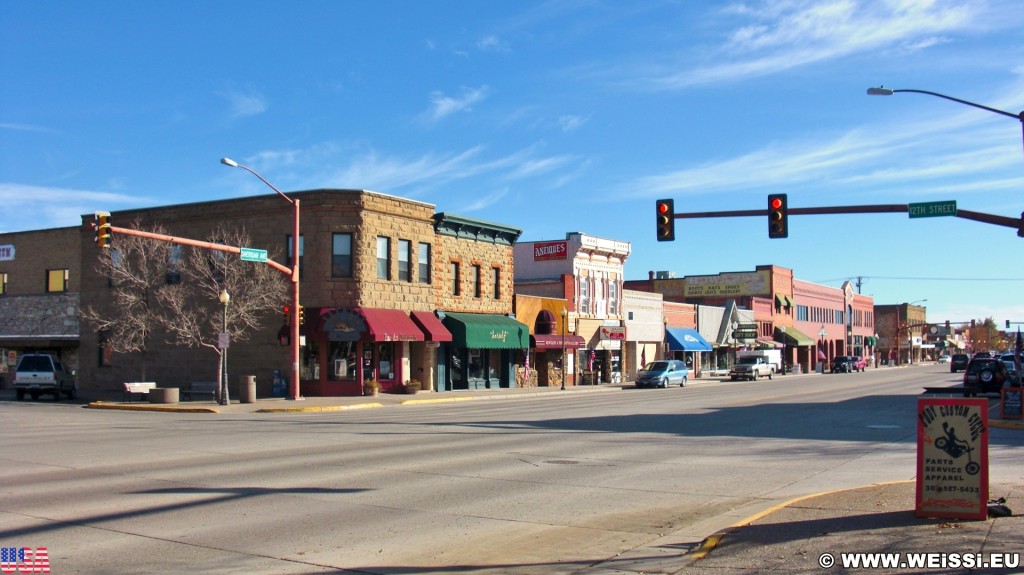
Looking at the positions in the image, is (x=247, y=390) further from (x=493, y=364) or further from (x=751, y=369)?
(x=751, y=369)

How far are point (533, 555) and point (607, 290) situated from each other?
4933 cm

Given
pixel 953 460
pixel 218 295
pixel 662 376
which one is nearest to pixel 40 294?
pixel 218 295

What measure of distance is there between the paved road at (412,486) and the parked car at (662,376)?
26289 millimetres

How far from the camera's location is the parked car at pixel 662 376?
167ft

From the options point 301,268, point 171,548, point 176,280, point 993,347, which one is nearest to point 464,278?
point 301,268

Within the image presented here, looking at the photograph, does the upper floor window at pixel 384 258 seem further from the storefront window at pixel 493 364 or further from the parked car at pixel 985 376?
the parked car at pixel 985 376

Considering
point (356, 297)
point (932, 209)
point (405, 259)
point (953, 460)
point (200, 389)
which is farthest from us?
point (405, 259)

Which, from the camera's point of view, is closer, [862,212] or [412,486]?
[412,486]

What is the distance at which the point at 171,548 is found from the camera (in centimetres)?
860

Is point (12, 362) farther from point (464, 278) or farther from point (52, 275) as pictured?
point (464, 278)

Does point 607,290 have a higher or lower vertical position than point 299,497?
higher

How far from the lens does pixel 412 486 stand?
12547 millimetres

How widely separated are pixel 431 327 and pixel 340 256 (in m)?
5.27

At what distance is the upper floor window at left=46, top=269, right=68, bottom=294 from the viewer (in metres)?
46.5
